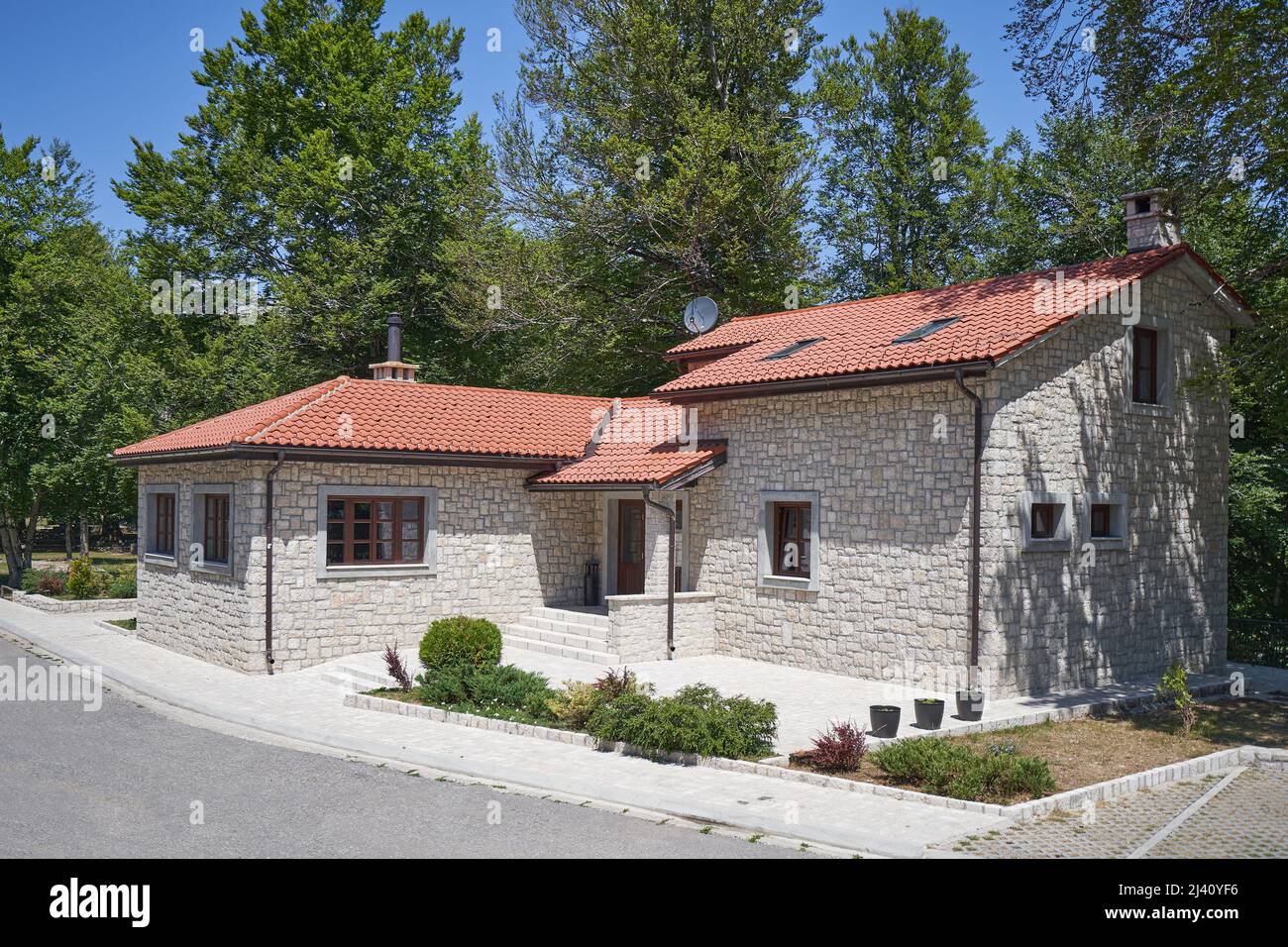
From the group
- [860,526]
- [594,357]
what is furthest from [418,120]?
[860,526]

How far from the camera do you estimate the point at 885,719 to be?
11.3 m

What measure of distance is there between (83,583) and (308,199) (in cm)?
1246

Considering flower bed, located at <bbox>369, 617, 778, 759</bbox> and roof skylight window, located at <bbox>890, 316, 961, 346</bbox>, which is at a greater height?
roof skylight window, located at <bbox>890, 316, 961, 346</bbox>

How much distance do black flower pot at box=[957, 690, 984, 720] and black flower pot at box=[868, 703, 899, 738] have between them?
1429 millimetres

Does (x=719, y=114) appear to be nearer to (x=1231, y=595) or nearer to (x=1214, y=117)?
(x=1214, y=117)

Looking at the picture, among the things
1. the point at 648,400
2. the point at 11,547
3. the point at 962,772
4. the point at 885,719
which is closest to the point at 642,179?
the point at 648,400

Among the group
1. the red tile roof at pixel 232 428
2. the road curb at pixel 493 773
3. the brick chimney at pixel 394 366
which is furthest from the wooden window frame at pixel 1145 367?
the red tile roof at pixel 232 428

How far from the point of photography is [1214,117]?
1655 cm

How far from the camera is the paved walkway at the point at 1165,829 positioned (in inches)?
309

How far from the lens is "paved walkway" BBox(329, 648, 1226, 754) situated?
12.6m

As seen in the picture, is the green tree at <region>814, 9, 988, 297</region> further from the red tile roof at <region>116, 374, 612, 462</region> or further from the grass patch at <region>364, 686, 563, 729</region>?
the grass patch at <region>364, 686, 563, 729</region>

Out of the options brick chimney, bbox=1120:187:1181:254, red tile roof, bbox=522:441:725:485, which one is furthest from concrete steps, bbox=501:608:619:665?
brick chimney, bbox=1120:187:1181:254

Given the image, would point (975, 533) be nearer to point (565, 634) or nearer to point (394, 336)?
point (565, 634)

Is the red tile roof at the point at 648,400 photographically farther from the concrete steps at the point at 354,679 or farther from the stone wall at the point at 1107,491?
the concrete steps at the point at 354,679
